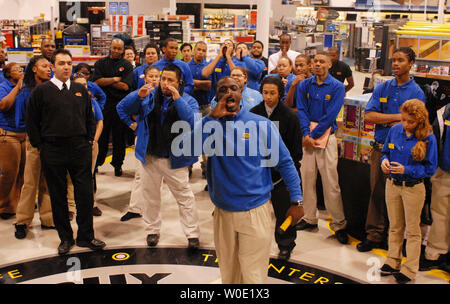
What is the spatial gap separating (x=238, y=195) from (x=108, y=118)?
14.9ft

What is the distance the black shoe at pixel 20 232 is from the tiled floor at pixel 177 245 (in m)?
0.04

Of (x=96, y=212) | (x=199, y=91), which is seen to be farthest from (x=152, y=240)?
(x=199, y=91)

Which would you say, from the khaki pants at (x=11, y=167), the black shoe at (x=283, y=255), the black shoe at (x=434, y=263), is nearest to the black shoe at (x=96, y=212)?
the khaki pants at (x=11, y=167)

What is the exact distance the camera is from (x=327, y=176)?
5.43m

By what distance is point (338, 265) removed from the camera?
194 inches

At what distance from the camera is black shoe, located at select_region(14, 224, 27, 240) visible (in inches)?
217

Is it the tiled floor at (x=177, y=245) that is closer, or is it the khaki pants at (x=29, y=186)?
the tiled floor at (x=177, y=245)

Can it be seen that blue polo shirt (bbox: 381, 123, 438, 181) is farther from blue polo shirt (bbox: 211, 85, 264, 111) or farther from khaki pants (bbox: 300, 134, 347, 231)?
blue polo shirt (bbox: 211, 85, 264, 111)

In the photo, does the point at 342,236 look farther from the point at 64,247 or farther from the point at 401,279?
the point at 64,247

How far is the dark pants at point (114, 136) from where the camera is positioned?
7219mm

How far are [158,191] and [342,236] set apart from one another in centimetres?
202

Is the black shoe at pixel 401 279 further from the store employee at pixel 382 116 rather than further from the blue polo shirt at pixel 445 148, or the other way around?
the blue polo shirt at pixel 445 148
